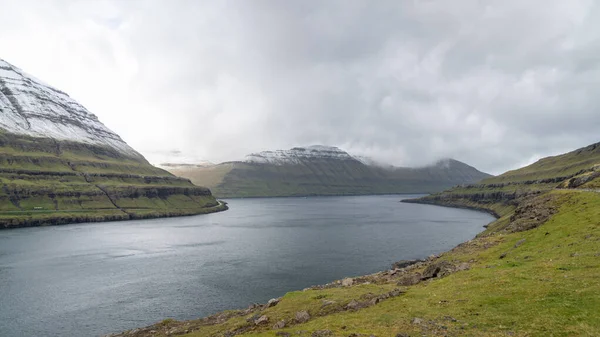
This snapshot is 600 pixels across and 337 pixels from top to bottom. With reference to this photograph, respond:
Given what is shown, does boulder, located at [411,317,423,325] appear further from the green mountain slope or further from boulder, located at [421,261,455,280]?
boulder, located at [421,261,455,280]

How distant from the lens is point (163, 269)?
113562 mm

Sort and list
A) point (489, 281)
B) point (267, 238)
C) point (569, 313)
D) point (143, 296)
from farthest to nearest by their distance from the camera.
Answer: point (267, 238) < point (143, 296) < point (489, 281) < point (569, 313)

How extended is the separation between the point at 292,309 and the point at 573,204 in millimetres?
64158

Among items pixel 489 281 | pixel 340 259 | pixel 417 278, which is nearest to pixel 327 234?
pixel 340 259

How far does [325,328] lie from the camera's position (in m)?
32.2

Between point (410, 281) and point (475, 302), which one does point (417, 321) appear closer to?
point (475, 302)

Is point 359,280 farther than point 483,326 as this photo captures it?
Yes

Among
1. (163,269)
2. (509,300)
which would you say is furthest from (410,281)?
(163,269)

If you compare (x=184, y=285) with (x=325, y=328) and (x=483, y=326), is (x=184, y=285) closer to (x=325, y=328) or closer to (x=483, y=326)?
(x=325, y=328)

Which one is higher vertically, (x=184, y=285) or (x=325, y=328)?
(x=325, y=328)

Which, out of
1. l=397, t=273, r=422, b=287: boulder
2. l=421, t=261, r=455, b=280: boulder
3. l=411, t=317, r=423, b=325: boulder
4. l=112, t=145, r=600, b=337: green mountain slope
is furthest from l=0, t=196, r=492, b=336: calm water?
l=411, t=317, r=423, b=325: boulder

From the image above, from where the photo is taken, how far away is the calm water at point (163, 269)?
73.9 m

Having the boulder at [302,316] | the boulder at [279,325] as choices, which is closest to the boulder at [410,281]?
the boulder at [302,316]

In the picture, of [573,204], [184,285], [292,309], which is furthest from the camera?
[184,285]
